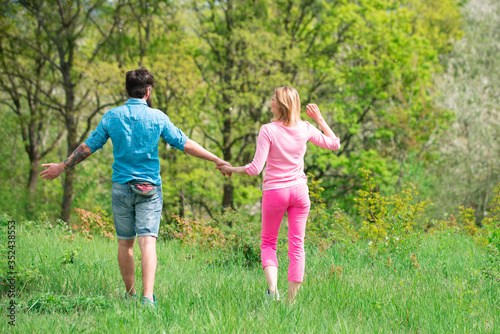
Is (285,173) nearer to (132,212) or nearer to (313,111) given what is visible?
(313,111)

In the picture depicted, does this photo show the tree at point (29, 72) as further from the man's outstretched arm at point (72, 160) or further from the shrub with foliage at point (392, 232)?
the shrub with foliage at point (392, 232)

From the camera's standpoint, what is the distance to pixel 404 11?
1917 centimetres

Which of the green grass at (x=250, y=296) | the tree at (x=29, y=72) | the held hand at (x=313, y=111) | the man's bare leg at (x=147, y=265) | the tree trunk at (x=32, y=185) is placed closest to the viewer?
the green grass at (x=250, y=296)

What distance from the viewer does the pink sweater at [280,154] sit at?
3.59 m

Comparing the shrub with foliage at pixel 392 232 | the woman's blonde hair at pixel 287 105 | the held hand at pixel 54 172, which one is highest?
the woman's blonde hair at pixel 287 105

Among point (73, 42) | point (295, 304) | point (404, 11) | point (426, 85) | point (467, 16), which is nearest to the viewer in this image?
point (295, 304)

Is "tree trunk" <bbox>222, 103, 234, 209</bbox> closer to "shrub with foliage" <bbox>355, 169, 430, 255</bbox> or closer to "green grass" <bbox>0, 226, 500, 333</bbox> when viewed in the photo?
"shrub with foliage" <bbox>355, 169, 430, 255</bbox>

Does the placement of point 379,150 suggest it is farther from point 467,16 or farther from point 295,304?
point 295,304

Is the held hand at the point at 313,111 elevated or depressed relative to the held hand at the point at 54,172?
elevated

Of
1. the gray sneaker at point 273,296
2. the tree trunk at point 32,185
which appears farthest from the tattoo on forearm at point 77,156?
the tree trunk at point 32,185

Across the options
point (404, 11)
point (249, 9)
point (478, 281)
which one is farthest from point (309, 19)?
point (478, 281)

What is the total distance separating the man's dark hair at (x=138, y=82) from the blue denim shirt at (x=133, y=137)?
67 mm

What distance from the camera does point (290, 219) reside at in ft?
12.3

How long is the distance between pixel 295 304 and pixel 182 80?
13855mm
